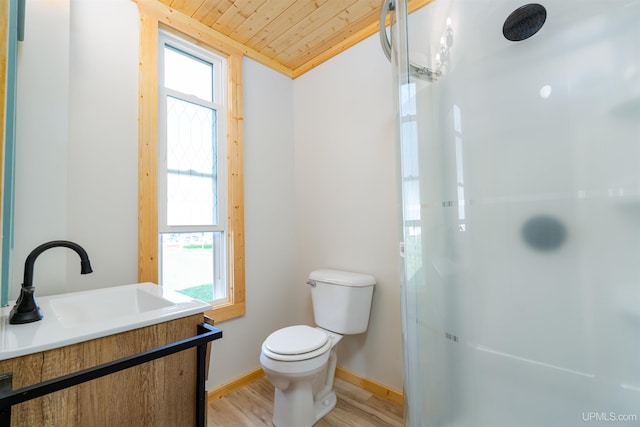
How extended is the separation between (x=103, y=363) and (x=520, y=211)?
52.0 inches

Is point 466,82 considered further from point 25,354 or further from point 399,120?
point 25,354

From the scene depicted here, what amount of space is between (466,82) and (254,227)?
1595mm

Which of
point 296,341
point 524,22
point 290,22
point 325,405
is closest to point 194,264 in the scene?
point 296,341

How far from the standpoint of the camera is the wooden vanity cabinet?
664 millimetres

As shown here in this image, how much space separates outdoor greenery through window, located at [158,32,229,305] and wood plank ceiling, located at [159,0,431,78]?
22 centimetres

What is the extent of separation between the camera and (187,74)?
182 cm

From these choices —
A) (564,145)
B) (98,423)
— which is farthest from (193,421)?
(564,145)

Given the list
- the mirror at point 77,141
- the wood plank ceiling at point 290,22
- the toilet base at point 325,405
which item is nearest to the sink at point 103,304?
the mirror at point 77,141

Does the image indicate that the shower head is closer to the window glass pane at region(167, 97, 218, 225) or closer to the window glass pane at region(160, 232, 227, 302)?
the window glass pane at region(167, 97, 218, 225)

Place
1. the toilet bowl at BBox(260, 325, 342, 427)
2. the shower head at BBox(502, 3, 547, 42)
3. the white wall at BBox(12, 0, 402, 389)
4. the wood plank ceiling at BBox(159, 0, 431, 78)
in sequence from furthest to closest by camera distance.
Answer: the wood plank ceiling at BBox(159, 0, 431, 78) → the toilet bowl at BBox(260, 325, 342, 427) → the white wall at BBox(12, 0, 402, 389) → the shower head at BBox(502, 3, 547, 42)

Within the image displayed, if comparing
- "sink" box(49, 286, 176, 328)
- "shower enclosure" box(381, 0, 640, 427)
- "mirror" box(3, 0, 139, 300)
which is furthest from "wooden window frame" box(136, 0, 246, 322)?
"shower enclosure" box(381, 0, 640, 427)

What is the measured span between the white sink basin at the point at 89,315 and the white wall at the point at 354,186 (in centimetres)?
115

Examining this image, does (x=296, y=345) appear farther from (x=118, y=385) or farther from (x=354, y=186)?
(x=354, y=186)

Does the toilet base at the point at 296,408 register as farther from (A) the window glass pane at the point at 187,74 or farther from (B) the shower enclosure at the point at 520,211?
(A) the window glass pane at the point at 187,74
